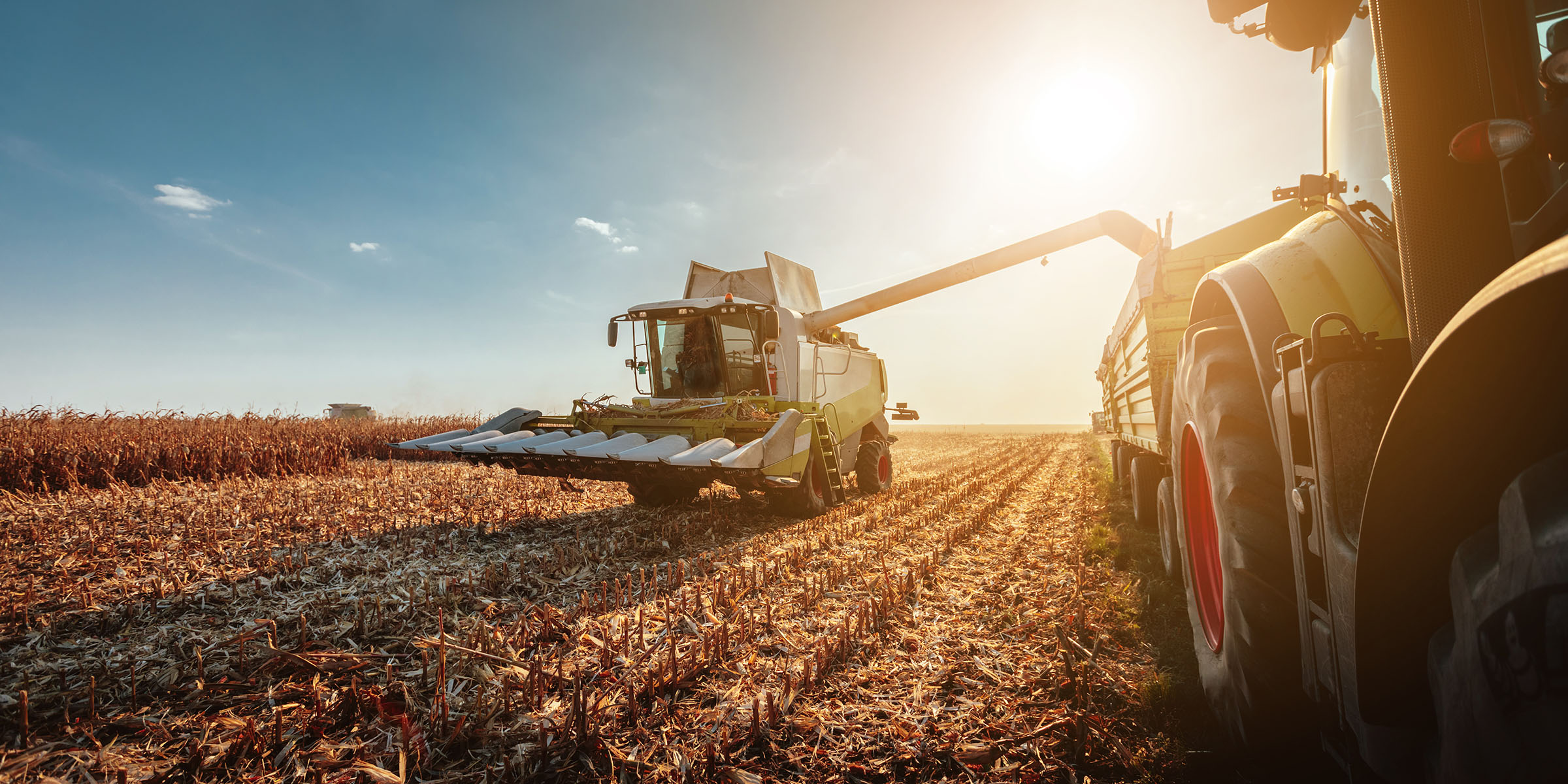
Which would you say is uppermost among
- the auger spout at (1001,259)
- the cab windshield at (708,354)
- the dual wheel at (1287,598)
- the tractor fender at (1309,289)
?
the auger spout at (1001,259)

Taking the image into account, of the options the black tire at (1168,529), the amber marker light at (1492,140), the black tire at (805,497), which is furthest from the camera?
the black tire at (805,497)

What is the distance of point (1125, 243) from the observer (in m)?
10.4

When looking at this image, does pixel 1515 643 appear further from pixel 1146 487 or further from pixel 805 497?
pixel 805 497

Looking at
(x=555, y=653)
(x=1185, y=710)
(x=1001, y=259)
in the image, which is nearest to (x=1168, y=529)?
(x=1185, y=710)

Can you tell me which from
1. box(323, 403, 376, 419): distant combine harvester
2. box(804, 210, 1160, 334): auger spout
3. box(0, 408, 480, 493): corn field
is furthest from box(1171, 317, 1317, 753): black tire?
box(323, 403, 376, 419): distant combine harvester

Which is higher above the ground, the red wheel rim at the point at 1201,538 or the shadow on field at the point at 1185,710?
the red wheel rim at the point at 1201,538

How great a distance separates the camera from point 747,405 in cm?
790

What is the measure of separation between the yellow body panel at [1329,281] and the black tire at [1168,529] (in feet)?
7.52

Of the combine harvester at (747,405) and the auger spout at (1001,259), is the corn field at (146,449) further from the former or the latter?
the auger spout at (1001,259)

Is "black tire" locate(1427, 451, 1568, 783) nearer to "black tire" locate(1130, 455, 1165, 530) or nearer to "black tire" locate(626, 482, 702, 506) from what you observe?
"black tire" locate(1130, 455, 1165, 530)

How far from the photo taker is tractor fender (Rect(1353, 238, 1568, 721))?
0.92 meters

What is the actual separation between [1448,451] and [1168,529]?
11.8 ft

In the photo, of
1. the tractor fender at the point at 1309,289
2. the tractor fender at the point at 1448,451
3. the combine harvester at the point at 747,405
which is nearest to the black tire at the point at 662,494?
the combine harvester at the point at 747,405

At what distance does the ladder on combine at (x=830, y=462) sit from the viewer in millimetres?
8258
